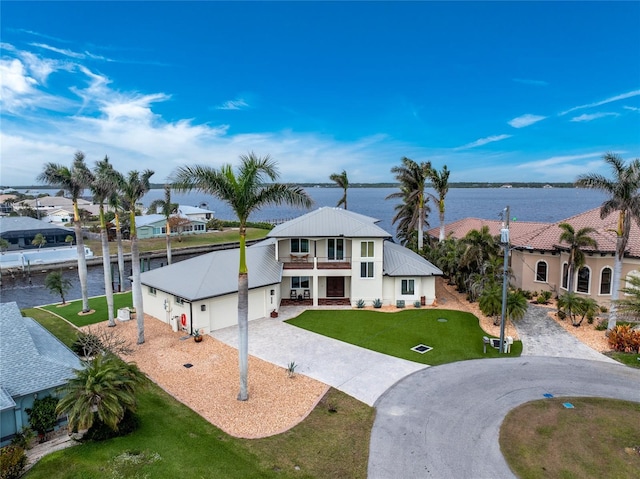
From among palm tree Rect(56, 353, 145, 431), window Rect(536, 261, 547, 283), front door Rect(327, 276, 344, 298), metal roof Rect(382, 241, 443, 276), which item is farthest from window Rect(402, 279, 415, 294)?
palm tree Rect(56, 353, 145, 431)

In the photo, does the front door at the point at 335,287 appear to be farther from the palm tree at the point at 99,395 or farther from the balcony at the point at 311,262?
the palm tree at the point at 99,395

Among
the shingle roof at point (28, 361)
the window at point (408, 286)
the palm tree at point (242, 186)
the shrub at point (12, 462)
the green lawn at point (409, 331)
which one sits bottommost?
the green lawn at point (409, 331)

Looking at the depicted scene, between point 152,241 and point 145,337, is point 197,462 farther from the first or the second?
point 152,241

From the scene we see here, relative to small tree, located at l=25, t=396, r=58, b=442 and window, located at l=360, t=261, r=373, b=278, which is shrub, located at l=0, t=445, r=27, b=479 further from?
window, located at l=360, t=261, r=373, b=278

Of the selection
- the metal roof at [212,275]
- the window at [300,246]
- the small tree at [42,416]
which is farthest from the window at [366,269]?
the small tree at [42,416]

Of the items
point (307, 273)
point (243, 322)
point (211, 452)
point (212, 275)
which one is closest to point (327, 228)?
point (307, 273)

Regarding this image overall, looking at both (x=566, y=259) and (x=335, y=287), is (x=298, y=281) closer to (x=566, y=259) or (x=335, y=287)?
(x=335, y=287)
